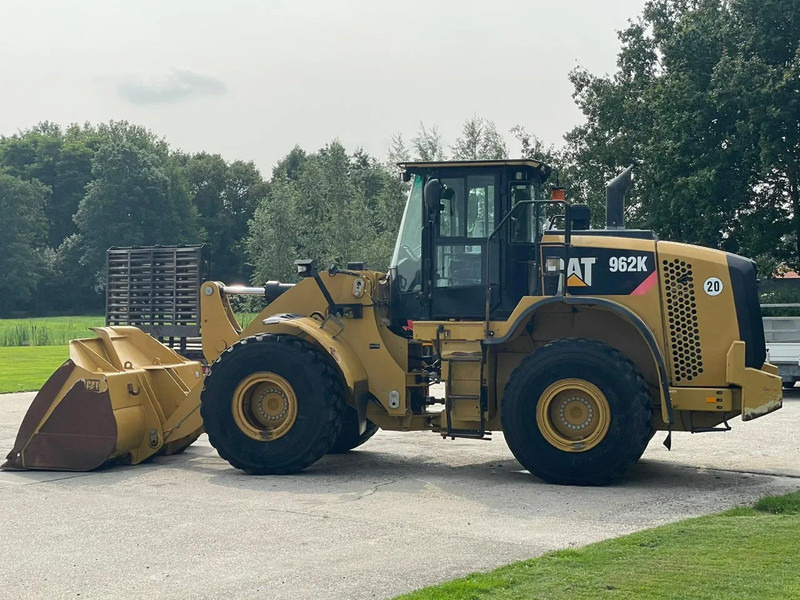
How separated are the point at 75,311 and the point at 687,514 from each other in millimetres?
76473

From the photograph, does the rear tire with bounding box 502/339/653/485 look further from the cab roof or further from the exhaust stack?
the exhaust stack

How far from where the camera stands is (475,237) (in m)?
11.2

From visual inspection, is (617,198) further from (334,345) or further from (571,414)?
(334,345)

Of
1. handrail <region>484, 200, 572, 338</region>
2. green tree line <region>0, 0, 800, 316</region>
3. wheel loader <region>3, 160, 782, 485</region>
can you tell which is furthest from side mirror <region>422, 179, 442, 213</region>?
green tree line <region>0, 0, 800, 316</region>

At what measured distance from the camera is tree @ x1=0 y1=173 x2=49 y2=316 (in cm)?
7825

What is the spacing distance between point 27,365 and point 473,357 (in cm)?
1784

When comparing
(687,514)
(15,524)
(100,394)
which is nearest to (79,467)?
(100,394)

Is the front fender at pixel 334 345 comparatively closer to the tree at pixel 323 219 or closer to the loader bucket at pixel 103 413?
the loader bucket at pixel 103 413

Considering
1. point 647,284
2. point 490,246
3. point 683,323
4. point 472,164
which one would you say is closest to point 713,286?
point 683,323

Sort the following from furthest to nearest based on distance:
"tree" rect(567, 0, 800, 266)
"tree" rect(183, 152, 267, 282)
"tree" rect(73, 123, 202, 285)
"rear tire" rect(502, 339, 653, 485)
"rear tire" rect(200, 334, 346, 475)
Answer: "tree" rect(183, 152, 267, 282), "tree" rect(73, 123, 202, 285), "tree" rect(567, 0, 800, 266), "rear tire" rect(200, 334, 346, 475), "rear tire" rect(502, 339, 653, 485)

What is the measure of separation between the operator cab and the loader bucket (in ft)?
9.15

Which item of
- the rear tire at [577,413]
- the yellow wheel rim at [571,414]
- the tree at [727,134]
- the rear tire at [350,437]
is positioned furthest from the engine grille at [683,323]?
the tree at [727,134]

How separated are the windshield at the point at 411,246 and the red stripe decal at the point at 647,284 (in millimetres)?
2277

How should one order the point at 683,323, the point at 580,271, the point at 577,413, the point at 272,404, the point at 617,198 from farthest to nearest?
the point at 617,198
the point at 272,404
the point at 580,271
the point at 683,323
the point at 577,413
